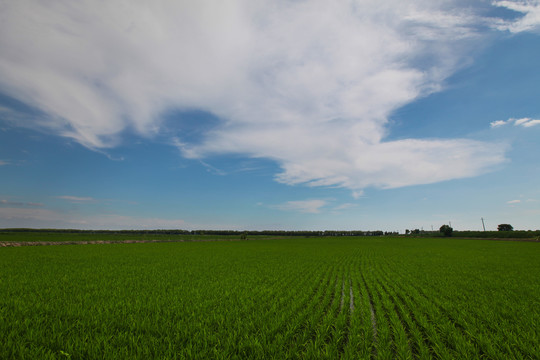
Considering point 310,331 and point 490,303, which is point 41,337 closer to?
point 310,331

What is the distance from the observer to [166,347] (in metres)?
6.12

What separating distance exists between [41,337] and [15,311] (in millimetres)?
3361

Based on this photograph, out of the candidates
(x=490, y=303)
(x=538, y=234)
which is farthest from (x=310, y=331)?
(x=538, y=234)

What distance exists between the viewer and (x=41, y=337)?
6.34 metres

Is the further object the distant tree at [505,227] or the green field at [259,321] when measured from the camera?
the distant tree at [505,227]

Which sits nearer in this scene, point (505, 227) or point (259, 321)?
point (259, 321)

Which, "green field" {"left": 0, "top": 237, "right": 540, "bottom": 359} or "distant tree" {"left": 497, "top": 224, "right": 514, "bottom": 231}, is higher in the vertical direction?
"distant tree" {"left": 497, "top": 224, "right": 514, "bottom": 231}

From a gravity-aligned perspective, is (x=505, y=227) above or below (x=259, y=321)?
above

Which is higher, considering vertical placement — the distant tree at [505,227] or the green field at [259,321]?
the distant tree at [505,227]

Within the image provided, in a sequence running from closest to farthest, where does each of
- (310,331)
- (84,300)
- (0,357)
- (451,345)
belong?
1. (0,357)
2. (451,345)
3. (310,331)
4. (84,300)

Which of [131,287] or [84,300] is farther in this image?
[131,287]

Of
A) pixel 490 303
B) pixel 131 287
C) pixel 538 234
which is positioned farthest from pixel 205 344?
pixel 538 234

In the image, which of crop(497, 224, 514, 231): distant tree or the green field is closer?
the green field

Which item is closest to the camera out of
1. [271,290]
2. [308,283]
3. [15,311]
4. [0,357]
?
[0,357]
